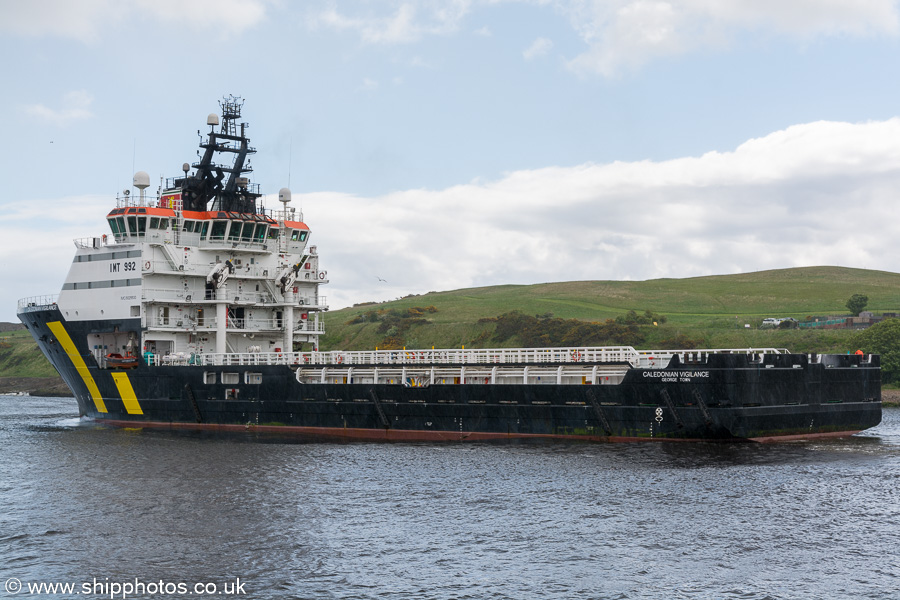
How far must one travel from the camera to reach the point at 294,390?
156 ft

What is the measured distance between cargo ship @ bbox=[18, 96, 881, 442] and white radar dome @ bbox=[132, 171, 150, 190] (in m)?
0.07

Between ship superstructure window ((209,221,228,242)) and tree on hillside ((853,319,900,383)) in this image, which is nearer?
ship superstructure window ((209,221,228,242))

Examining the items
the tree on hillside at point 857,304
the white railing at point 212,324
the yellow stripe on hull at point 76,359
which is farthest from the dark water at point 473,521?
the tree on hillside at point 857,304

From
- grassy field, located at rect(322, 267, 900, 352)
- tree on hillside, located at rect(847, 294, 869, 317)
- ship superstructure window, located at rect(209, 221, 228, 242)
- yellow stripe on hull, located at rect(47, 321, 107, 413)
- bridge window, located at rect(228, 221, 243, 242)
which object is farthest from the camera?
tree on hillside, located at rect(847, 294, 869, 317)

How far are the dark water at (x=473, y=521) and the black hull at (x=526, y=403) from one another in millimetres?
1657

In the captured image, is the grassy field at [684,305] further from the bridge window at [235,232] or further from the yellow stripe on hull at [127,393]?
the yellow stripe on hull at [127,393]

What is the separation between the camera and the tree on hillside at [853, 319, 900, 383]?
78438 millimetres

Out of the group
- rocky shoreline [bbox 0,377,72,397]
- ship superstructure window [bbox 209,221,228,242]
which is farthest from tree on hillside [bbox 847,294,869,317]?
rocky shoreline [bbox 0,377,72,397]

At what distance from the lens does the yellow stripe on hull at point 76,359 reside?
54.6m

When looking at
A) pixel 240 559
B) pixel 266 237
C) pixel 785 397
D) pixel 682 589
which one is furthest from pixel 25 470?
pixel 785 397

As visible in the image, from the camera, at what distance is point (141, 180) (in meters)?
54.2

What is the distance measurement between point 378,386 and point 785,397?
766 inches

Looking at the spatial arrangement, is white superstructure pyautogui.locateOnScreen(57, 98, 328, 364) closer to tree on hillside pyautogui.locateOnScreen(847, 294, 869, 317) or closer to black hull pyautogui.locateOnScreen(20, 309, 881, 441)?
black hull pyautogui.locateOnScreen(20, 309, 881, 441)

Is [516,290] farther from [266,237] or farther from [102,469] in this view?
[102,469]
